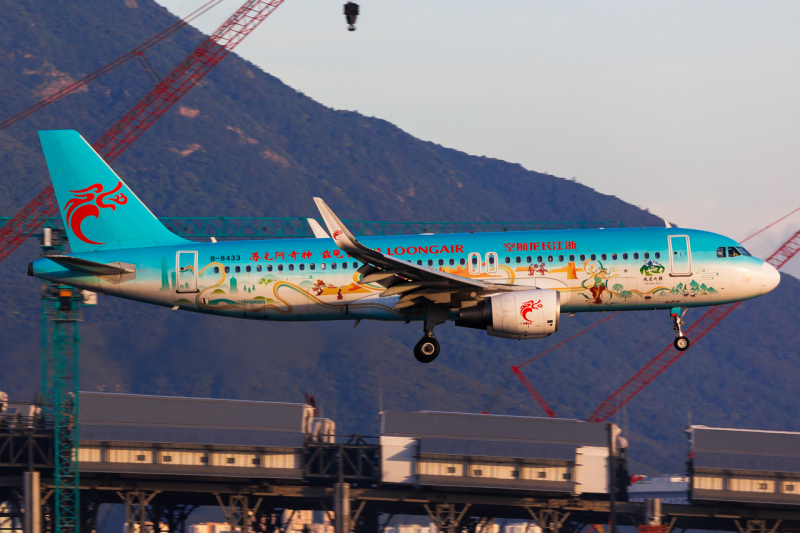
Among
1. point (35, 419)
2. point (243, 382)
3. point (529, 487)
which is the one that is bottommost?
point (529, 487)

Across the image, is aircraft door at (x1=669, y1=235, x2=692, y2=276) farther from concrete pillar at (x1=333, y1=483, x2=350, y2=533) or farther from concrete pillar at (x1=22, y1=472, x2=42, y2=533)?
concrete pillar at (x1=22, y1=472, x2=42, y2=533)

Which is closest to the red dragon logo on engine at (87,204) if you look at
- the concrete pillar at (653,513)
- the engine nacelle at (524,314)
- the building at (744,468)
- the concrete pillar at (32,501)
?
the engine nacelle at (524,314)

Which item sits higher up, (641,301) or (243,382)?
(243,382)

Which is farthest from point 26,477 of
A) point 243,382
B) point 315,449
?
point 243,382

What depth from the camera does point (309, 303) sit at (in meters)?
43.0

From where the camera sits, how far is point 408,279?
41.1m

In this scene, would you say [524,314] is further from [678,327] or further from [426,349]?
[678,327]

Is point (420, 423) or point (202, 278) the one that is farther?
point (420, 423)

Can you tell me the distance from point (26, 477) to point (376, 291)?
51606 mm

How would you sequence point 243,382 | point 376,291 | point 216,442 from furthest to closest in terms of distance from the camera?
point 243,382 → point 216,442 → point 376,291

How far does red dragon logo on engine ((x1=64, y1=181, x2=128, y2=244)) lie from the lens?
150 feet

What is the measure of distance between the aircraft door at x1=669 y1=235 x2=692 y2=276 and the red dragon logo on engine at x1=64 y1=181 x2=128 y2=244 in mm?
24253

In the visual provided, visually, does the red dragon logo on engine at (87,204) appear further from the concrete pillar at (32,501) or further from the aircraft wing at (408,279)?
the concrete pillar at (32,501)

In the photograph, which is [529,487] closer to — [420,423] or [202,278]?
[420,423]
